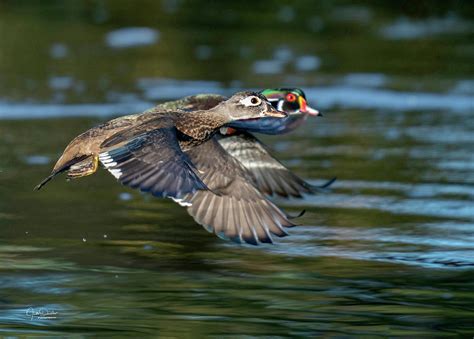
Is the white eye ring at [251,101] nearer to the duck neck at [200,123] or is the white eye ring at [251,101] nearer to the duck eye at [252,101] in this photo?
the duck eye at [252,101]

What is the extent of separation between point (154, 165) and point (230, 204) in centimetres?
133

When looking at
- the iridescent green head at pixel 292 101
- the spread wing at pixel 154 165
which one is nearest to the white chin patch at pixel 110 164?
the spread wing at pixel 154 165

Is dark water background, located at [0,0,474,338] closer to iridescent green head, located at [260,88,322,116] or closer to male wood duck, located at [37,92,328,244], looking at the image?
male wood duck, located at [37,92,328,244]

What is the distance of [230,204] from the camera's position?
965cm

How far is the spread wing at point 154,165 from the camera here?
8.22m

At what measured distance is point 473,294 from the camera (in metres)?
8.46

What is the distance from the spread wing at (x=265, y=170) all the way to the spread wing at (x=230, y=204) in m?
0.65

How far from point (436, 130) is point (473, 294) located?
656 centimetres

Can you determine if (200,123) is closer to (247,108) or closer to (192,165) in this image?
(247,108)

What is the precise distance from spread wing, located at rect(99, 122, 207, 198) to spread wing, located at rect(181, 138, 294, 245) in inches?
19.5

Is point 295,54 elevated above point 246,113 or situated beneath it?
situated beneath

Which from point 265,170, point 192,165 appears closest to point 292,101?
point 265,170

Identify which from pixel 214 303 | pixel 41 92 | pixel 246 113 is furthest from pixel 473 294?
pixel 41 92

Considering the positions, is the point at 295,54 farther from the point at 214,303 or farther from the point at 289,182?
the point at 214,303
